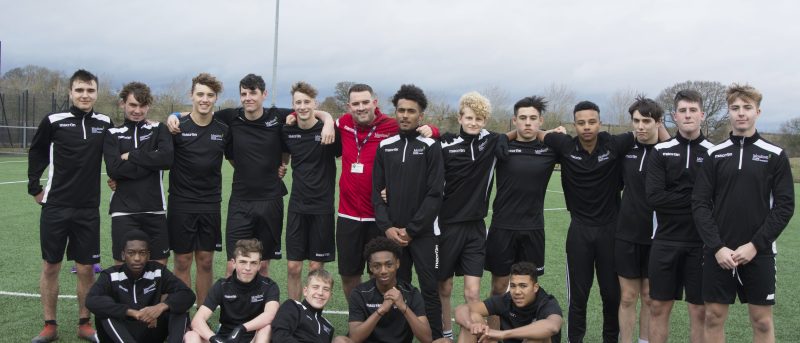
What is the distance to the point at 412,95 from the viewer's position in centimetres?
561

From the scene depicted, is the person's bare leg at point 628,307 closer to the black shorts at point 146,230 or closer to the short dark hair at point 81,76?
the black shorts at point 146,230

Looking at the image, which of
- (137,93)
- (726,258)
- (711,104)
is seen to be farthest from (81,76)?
(711,104)

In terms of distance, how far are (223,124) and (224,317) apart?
1815 millimetres

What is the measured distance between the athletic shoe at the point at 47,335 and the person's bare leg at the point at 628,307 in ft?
15.3

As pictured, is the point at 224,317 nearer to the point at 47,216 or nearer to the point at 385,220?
the point at 385,220

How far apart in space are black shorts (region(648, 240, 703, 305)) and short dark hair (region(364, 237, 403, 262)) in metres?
1.94

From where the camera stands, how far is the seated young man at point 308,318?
5012 mm

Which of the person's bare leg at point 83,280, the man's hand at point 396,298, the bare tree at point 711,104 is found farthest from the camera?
the bare tree at point 711,104

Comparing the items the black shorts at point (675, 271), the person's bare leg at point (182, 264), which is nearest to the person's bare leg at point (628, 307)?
the black shorts at point (675, 271)

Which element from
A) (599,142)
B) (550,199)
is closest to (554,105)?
(550,199)

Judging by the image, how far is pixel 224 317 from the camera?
529 cm

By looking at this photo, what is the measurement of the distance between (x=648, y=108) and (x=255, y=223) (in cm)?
349

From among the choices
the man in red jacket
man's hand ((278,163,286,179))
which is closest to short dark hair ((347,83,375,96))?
the man in red jacket

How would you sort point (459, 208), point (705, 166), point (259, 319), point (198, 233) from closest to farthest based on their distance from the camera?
point (705, 166) < point (259, 319) < point (459, 208) < point (198, 233)
